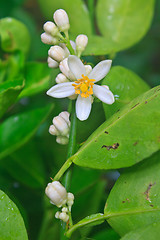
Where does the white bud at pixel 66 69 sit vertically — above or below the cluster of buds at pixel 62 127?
above

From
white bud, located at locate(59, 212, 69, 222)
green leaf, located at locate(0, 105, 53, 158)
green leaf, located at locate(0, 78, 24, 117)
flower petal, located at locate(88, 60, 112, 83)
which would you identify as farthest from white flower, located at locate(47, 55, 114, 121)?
green leaf, located at locate(0, 105, 53, 158)

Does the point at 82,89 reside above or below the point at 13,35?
below

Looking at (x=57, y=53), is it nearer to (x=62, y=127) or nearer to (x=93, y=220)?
(x=62, y=127)

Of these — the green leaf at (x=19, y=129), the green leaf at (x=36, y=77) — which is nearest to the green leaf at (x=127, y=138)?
the green leaf at (x=19, y=129)

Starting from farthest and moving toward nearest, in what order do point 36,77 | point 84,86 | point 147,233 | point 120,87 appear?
point 36,77, point 120,87, point 84,86, point 147,233

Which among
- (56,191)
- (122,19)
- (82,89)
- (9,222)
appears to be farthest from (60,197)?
(122,19)

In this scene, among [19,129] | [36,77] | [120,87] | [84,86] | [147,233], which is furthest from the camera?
[36,77]

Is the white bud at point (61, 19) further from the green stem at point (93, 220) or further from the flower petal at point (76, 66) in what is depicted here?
the green stem at point (93, 220)

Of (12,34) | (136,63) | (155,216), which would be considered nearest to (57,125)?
(155,216)
